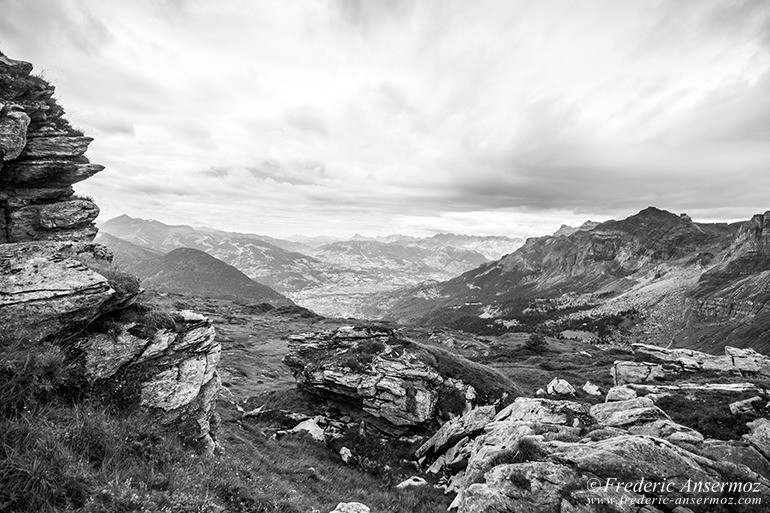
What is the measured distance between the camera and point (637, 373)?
146 ft

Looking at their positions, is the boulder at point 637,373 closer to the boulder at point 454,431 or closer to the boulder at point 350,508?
the boulder at point 454,431

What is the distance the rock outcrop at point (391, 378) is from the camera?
27.5 m

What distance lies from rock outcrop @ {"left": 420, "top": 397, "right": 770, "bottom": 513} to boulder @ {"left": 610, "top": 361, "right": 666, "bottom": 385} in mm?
30135

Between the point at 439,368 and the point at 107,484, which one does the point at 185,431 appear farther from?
the point at 439,368

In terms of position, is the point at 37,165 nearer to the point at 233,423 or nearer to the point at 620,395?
the point at 233,423

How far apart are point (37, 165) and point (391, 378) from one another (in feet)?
96.0

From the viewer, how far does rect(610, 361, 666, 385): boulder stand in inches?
1715

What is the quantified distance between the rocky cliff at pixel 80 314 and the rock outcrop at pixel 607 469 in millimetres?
12743

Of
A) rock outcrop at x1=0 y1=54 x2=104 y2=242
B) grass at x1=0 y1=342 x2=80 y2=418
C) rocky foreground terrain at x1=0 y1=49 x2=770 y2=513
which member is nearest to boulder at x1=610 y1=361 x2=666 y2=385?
rocky foreground terrain at x1=0 y1=49 x2=770 y2=513

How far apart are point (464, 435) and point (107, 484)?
69.9 feet

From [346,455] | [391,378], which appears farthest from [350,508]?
[391,378]

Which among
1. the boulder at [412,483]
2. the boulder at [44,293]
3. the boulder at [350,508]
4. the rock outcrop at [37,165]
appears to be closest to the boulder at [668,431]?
the boulder at [412,483]

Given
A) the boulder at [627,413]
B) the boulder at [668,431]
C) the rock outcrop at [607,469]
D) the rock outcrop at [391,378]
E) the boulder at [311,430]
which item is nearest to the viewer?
the rock outcrop at [607,469]

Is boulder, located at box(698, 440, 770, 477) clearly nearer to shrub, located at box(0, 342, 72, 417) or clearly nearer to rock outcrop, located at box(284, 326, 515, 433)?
rock outcrop, located at box(284, 326, 515, 433)
